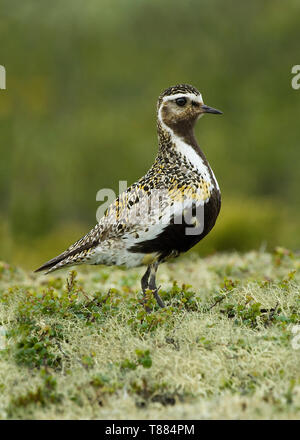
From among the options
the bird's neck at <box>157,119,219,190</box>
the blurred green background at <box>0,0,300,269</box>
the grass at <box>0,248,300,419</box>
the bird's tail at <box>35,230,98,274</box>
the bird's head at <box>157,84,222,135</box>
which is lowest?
the grass at <box>0,248,300,419</box>

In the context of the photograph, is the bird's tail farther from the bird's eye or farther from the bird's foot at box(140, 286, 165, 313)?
the bird's eye

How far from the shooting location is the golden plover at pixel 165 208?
4.98 meters

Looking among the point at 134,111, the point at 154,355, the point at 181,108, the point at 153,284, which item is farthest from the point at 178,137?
the point at 134,111

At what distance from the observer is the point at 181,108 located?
5.32 metres

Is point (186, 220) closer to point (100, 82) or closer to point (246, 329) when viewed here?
point (246, 329)

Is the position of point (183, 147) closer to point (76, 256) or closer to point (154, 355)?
point (76, 256)

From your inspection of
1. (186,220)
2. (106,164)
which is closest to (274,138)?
(106,164)

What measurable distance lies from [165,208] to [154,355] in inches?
48.8

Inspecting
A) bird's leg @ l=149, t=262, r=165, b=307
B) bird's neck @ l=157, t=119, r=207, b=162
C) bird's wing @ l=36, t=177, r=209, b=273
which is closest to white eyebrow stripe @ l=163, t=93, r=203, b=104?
bird's neck @ l=157, t=119, r=207, b=162

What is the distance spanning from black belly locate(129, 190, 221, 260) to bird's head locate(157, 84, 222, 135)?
70cm

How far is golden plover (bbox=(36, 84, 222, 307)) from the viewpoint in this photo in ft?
16.3

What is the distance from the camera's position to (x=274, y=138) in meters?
15.0

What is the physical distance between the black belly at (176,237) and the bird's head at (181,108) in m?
0.70
